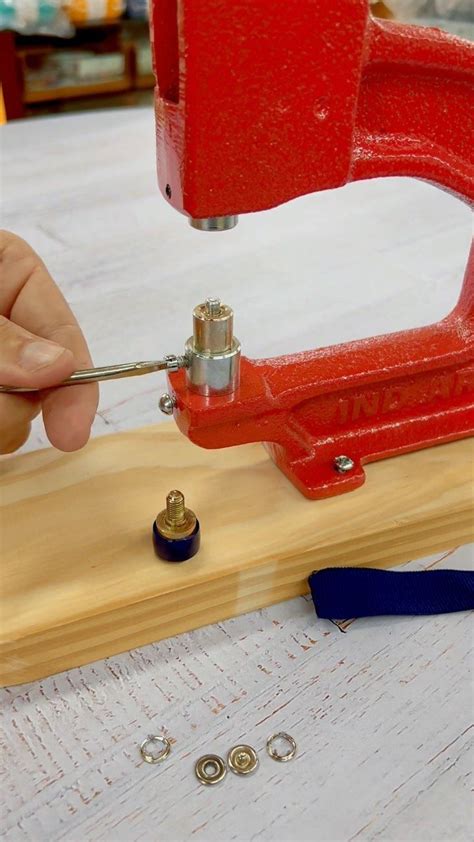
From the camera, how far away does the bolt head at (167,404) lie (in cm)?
62

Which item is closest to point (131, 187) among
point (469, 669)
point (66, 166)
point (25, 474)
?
point (66, 166)

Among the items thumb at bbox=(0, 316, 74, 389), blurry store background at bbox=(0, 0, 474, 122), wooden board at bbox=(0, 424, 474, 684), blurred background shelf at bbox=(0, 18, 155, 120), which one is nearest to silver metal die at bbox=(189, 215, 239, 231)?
thumb at bbox=(0, 316, 74, 389)

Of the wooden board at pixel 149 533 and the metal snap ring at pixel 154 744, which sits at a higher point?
the wooden board at pixel 149 533

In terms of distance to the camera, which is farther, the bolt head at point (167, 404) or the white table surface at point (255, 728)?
the bolt head at point (167, 404)

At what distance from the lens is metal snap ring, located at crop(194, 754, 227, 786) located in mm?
523

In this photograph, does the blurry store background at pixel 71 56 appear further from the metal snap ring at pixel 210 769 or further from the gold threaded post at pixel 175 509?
the metal snap ring at pixel 210 769

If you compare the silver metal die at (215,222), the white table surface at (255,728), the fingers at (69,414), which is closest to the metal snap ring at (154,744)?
the white table surface at (255,728)

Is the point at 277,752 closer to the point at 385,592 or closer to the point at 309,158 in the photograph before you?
the point at 385,592

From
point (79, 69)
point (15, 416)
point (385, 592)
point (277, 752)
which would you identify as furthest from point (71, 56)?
point (277, 752)

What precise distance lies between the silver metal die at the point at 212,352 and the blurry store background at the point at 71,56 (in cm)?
201

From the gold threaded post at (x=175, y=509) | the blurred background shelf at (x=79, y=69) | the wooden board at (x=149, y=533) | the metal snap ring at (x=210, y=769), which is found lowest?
the blurred background shelf at (x=79, y=69)

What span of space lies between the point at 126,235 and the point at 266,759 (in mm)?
863

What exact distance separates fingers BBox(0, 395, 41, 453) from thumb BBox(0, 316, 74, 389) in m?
0.04

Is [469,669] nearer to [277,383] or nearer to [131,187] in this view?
[277,383]
